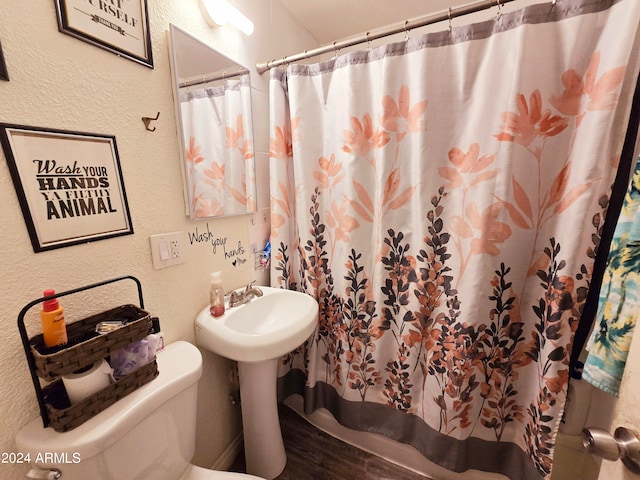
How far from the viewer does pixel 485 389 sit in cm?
110

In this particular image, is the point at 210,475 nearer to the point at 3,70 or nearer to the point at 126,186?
the point at 126,186

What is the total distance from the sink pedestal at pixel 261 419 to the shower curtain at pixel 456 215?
0.28 metres

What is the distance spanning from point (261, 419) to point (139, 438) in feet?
2.00

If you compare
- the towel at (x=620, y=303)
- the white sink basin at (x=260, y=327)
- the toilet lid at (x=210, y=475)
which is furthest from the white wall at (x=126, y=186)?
the towel at (x=620, y=303)

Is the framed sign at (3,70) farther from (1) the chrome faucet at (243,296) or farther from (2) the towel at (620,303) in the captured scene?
(2) the towel at (620,303)

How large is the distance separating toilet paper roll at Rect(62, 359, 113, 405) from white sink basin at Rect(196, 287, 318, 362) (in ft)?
1.17

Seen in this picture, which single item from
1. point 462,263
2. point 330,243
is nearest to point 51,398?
point 330,243

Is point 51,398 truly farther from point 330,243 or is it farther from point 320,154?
point 320,154

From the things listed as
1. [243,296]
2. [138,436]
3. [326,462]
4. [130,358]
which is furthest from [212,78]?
[326,462]

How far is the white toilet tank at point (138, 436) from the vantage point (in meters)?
0.58

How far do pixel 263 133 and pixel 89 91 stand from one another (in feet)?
2.44

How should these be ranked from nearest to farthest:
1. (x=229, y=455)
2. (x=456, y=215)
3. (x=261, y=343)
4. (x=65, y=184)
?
(x=65, y=184), (x=261, y=343), (x=456, y=215), (x=229, y=455)

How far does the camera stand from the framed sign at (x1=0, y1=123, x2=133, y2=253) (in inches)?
23.8

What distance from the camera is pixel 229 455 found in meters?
1.30
